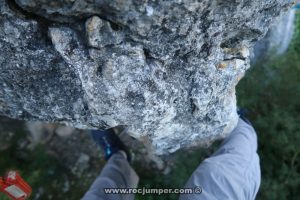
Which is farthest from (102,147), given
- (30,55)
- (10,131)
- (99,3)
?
(99,3)

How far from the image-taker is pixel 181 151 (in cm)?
203

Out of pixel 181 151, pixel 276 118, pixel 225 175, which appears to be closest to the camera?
pixel 225 175

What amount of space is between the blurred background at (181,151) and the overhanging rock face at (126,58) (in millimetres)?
918

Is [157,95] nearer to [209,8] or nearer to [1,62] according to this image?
[209,8]

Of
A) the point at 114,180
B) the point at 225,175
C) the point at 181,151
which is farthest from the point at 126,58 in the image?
the point at 181,151

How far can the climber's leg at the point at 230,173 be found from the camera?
4.81 ft

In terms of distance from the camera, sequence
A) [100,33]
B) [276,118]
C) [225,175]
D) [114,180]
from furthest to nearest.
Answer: [276,118] < [114,180] < [225,175] < [100,33]

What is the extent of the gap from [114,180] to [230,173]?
0.63 m

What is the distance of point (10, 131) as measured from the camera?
2207 mm

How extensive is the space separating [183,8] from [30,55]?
495 mm

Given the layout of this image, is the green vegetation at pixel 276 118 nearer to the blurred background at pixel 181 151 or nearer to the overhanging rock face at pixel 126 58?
the blurred background at pixel 181 151

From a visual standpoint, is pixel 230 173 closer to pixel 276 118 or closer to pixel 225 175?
pixel 225 175

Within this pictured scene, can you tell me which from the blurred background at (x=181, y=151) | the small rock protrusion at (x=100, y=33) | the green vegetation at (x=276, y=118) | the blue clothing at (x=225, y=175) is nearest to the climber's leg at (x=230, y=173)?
the blue clothing at (x=225, y=175)

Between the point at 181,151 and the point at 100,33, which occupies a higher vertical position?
the point at 100,33
